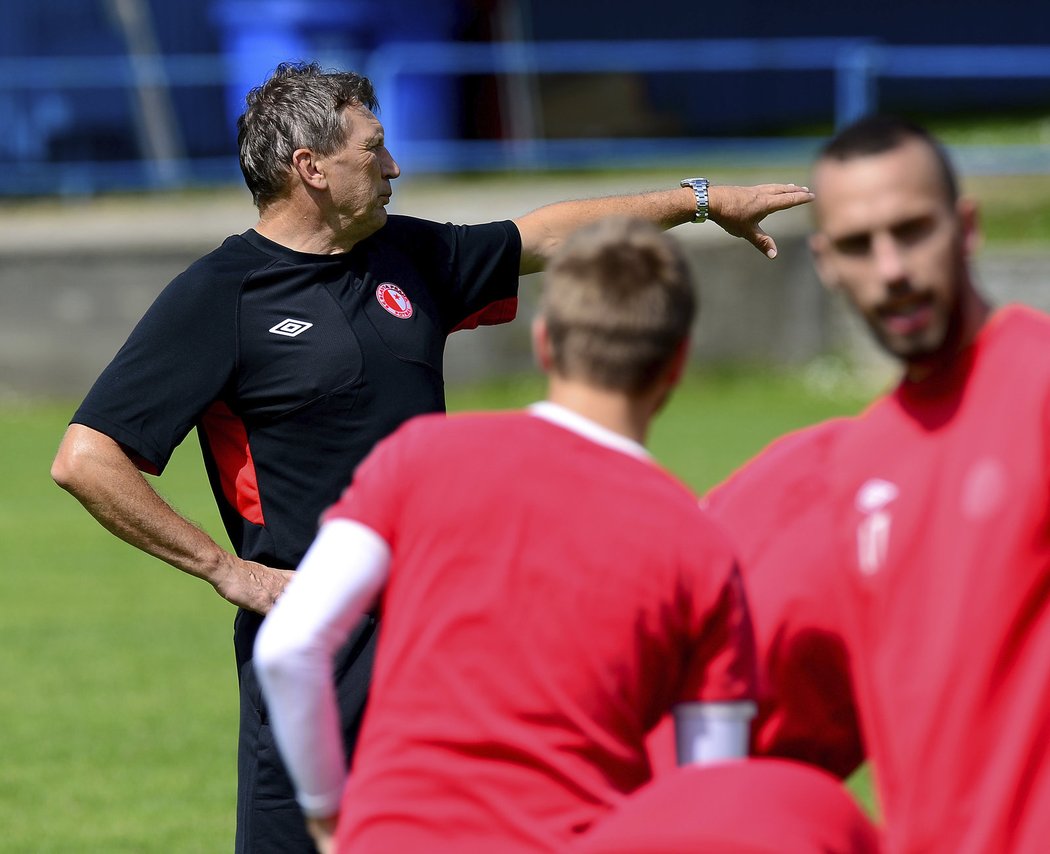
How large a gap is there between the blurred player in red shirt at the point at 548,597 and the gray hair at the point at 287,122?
185 cm

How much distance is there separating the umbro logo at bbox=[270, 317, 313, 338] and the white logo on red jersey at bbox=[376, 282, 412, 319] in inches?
9.0

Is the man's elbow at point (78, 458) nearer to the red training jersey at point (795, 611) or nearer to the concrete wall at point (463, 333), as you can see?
the red training jersey at point (795, 611)

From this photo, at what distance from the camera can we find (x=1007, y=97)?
81.0 feet

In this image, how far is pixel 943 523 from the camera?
8.38 ft

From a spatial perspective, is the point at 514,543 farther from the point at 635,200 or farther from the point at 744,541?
the point at 635,200

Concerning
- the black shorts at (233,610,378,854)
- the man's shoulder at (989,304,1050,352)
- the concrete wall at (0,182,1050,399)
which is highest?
the man's shoulder at (989,304,1050,352)

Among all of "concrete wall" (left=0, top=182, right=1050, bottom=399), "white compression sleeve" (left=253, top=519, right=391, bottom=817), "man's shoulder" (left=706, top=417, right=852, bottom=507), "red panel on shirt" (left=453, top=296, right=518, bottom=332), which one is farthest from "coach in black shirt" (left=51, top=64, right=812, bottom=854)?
"concrete wall" (left=0, top=182, right=1050, bottom=399)

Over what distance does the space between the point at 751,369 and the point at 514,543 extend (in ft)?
53.8

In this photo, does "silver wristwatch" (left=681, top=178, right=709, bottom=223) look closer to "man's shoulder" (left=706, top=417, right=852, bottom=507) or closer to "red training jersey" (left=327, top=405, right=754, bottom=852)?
"man's shoulder" (left=706, top=417, right=852, bottom=507)

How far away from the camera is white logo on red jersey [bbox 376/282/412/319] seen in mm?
4441

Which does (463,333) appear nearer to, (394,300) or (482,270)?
(482,270)

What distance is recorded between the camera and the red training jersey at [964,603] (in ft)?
8.14

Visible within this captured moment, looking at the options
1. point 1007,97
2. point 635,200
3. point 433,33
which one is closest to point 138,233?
point 433,33

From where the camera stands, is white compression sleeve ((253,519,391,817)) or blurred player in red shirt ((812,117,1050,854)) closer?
blurred player in red shirt ((812,117,1050,854))
